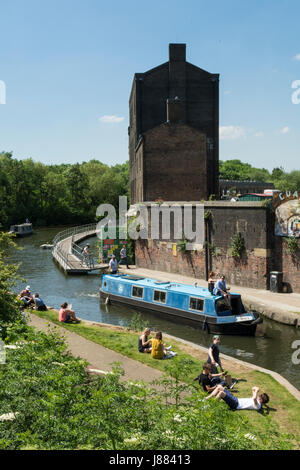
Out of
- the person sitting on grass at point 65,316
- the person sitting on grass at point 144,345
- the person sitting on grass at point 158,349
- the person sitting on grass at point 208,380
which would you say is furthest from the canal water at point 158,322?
the person sitting on grass at point 144,345

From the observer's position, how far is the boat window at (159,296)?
18844 millimetres

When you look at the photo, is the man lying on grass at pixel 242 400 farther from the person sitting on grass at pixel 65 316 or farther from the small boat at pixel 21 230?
the small boat at pixel 21 230

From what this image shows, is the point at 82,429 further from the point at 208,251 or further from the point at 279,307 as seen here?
the point at 208,251

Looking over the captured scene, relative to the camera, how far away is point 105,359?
38.2 ft

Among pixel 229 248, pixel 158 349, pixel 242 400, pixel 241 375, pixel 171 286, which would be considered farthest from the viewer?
pixel 229 248

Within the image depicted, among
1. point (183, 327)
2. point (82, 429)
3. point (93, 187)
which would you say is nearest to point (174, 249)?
point (183, 327)

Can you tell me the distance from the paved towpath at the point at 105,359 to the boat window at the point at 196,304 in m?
5.15

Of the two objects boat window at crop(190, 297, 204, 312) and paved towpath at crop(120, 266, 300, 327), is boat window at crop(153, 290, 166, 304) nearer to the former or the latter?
boat window at crop(190, 297, 204, 312)

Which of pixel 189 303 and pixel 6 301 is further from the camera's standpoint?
pixel 189 303

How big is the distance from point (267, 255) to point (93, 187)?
202 feet

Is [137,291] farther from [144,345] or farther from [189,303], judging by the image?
[144,345]

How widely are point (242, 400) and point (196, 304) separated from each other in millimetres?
8102

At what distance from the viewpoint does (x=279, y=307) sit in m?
17.6

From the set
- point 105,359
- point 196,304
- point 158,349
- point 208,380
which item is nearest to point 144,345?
point 158,349
